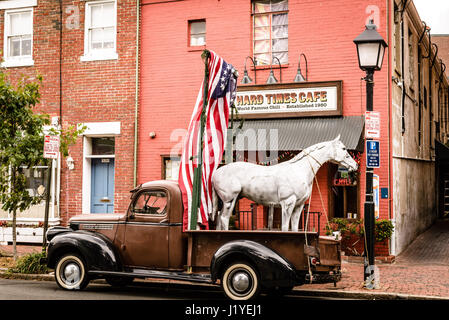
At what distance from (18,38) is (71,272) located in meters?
9.62

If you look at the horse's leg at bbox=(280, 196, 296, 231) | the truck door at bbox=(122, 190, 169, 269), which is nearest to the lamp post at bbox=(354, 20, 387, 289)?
the horse's leg at bbox=(280, 196, 296, 231)

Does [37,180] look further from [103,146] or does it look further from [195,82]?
[195,82]

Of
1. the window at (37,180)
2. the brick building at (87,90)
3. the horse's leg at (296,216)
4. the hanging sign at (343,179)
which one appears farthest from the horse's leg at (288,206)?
the window at (37,180)

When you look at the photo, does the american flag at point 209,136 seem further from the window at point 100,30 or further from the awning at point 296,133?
the window at point 100,30

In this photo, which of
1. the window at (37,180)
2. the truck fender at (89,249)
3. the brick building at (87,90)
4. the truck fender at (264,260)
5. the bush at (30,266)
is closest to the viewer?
the truck fender at (264,260)

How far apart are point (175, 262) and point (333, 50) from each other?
708 cm

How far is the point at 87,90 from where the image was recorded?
51.9ft

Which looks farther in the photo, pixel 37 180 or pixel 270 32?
pixel 37 180

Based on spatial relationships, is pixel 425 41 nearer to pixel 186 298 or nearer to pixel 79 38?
pixel 79 38

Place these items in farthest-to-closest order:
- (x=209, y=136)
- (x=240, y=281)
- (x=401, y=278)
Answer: (x=401, y=278), (x=209, y=136), (x=240, y=281)

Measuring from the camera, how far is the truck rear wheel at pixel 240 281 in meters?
8.50

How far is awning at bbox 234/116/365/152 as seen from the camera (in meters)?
12.8

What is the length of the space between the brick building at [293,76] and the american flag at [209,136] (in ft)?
11.4

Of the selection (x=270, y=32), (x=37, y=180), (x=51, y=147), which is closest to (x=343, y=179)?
(x=270, y=32)
